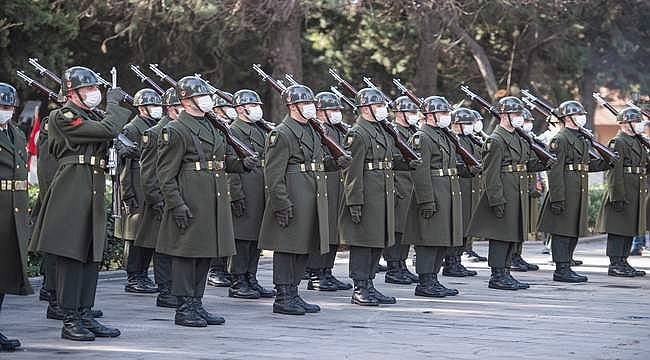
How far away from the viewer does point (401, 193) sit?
12547 millimetres

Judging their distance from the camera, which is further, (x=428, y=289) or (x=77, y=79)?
(x=428, y=289)

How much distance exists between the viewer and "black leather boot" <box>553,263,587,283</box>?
1407 cm

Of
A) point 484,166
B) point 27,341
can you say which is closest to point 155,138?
point 27,341

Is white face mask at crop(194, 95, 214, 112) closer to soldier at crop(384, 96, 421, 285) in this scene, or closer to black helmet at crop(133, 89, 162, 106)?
black helmet at crop(133, 89, 162, 106)

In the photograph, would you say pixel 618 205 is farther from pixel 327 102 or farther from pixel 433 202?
pixel 327 102

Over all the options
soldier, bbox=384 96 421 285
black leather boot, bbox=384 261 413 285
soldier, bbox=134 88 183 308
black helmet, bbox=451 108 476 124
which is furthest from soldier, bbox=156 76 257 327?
black helmet, bbox=451 108 476 124

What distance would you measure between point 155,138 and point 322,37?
16.5m

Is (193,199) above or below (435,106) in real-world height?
below

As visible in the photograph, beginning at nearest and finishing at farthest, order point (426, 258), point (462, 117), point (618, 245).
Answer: point (426, 258) → point (462, 117) → point (618, 245)

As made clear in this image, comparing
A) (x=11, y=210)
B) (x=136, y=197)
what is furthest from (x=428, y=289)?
(x=11, y=210)

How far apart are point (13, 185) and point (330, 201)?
4.38 meters

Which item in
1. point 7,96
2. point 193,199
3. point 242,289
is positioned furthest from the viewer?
point 242,289

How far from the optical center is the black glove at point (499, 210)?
515 inches

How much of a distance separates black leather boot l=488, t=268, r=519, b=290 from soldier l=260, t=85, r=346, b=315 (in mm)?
2938
